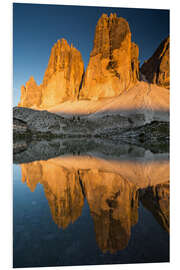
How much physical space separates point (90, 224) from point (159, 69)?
5932 cm

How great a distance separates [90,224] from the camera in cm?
233

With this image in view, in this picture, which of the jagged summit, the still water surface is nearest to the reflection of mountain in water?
the still water surface

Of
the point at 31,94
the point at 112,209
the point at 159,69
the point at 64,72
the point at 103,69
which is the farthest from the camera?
the point at 31,94

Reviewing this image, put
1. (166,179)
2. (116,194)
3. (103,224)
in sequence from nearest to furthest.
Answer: (103,224)
(116,194)
(166,179)

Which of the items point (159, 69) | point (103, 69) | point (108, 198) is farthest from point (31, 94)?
point (108, 198)

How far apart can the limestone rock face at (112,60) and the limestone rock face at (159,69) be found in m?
6.60

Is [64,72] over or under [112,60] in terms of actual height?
over

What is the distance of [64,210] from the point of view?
2668mm

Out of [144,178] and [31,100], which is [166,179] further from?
[31,100]

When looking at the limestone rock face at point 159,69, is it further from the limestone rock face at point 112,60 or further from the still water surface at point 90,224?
the still water surface at point 90,224

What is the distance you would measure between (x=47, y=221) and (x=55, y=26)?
750 centimetres

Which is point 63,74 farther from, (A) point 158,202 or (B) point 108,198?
(A) point 158,202

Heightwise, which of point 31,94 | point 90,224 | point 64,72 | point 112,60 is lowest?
point 90,224
